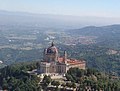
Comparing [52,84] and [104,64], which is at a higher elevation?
[52,84]

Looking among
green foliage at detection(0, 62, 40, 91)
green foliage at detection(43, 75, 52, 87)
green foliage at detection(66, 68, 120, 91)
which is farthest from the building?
green foliage at detection(43, 75, 52, 87)

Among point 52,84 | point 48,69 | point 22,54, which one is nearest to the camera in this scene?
point 52,84

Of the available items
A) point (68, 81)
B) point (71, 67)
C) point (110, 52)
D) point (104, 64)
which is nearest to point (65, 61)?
point (71, 67)

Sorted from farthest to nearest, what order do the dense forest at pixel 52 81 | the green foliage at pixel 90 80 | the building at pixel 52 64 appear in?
the building at pixel 52 64 → the dense forest at pixel 52 81 → the green foliage at pixel 90 80

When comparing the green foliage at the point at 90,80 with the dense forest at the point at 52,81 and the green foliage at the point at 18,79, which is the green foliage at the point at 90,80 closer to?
the dense forest at the point at 52,81

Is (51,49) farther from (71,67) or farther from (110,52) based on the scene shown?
(110,52)

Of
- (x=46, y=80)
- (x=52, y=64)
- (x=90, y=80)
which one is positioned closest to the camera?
(x=46, y=80)

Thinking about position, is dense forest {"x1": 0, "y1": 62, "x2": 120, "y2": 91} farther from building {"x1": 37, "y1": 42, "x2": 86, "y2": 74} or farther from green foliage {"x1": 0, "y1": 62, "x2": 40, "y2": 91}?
building {"x1": 37, "y1": 42, "x2": 86, "y2": 74}

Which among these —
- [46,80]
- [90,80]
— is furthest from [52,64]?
[90,80]

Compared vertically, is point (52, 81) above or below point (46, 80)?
below

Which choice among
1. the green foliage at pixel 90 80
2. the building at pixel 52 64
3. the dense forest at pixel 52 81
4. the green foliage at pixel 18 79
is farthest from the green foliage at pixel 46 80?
the building at pixel 52 64

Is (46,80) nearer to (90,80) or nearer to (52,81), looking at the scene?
(52,81)
